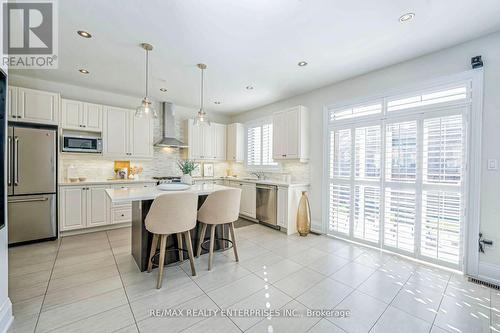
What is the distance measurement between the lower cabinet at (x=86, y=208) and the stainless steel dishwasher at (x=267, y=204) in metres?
2.72

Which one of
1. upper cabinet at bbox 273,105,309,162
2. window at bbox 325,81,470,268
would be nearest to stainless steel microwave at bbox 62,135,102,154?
upper cabinet at bbox 273,105,309,162

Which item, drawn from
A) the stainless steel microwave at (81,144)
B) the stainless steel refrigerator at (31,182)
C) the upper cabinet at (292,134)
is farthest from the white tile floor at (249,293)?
the upper cabinet at (292,134)

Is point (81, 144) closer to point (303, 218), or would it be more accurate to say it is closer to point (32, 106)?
point (32, 106)

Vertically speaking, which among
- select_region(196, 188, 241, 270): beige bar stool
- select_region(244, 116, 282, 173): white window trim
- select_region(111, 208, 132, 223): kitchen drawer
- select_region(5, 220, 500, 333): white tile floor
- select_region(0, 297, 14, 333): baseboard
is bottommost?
select_region(5, 220, 500, 333): white tile floor

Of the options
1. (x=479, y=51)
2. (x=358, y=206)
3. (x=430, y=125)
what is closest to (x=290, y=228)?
(x=358, y=206)

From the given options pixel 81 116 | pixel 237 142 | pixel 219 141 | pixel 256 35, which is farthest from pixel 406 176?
pixel 81 116

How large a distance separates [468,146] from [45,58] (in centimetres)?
568

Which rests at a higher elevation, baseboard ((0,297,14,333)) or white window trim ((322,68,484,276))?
white window trim ((322,68,484,276))

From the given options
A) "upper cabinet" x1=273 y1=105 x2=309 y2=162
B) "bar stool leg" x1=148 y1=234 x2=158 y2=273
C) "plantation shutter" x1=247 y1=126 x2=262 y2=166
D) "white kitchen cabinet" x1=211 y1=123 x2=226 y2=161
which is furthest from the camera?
"white kitchen cabinet" x1=211 y1=123 x2=226 y2=161

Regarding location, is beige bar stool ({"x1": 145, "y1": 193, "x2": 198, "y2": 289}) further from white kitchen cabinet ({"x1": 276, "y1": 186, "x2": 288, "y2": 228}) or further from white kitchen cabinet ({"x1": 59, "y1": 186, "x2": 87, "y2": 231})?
white kitchen cabinet ({"x1": 59, "y1": 186, "x2": 87, "y2": 231})

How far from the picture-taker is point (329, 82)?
3768mm

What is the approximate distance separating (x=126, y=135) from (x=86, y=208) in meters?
1.58

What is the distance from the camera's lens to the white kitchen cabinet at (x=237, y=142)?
5.80 meters

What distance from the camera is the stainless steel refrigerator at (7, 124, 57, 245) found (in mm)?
3189
